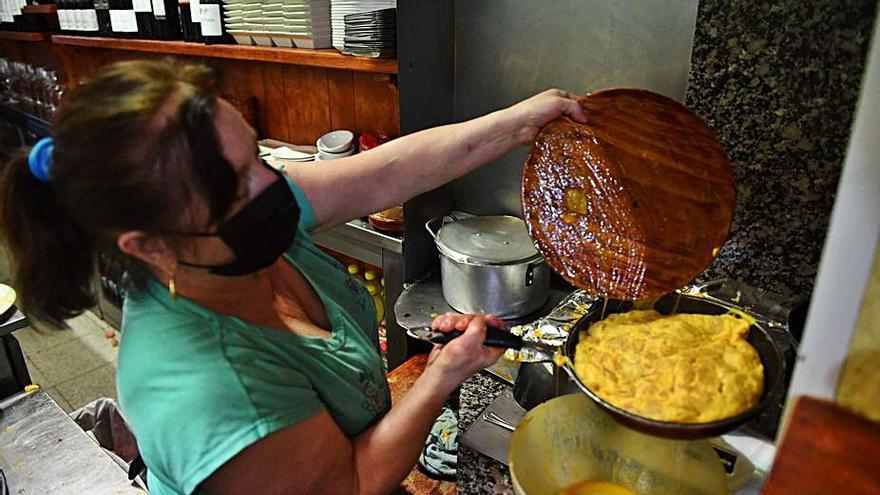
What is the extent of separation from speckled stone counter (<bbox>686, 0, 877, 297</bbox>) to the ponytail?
1.32m

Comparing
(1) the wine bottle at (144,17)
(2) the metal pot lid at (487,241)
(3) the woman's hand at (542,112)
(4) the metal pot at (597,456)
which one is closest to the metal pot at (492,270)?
(2) the metal pot lid at (487,241)

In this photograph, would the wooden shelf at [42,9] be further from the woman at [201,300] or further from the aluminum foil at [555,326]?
the aluminum foil at [555,326]

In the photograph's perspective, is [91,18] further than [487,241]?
Yes

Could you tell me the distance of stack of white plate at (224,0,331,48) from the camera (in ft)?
6.70

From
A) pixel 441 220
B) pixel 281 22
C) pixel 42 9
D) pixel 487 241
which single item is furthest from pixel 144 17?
pixel 487 241

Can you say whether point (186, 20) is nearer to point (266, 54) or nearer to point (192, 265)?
point (266, 54)

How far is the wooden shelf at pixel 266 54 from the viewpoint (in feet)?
6.20

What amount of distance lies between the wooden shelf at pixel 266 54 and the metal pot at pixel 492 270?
568mm

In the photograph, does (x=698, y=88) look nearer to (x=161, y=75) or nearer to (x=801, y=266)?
(x=801, y=266)

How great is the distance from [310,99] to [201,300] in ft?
5.70

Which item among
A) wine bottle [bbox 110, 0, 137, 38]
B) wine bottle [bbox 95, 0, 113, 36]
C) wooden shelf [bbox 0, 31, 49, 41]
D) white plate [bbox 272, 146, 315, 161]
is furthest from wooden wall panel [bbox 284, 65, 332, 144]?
wooden shelf [bbox 0, 31, 49, 41]

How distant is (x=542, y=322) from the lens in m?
1.49

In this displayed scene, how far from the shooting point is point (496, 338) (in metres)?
1.14

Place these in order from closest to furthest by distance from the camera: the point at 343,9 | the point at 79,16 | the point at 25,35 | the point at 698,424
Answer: the point at 698,424 → the point at 343,9 → the point at 79,16 → the point at 25,35
